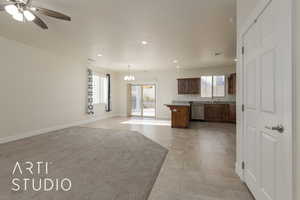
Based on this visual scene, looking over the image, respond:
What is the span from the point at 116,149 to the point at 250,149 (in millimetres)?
2689

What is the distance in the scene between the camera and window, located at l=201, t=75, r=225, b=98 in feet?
25.4

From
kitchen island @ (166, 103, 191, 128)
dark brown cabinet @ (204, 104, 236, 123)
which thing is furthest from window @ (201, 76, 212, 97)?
kitchen island @ (166, 103, 191, 128)

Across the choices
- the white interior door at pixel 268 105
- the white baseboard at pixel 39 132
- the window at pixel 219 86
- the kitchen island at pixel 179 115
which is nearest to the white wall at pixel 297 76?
the white interior door at pixel 268 105

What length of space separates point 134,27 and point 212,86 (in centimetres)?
595

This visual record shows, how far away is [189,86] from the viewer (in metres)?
8.09

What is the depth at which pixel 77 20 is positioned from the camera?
302 centimetres

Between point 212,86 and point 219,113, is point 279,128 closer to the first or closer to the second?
point 219,113

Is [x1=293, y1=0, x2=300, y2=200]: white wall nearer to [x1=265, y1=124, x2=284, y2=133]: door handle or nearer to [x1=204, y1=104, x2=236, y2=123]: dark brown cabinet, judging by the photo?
[x1=265, y1=124, x2=284, y2=133]: door handle

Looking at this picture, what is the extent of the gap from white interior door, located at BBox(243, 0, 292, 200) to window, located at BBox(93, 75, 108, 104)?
7.10 m

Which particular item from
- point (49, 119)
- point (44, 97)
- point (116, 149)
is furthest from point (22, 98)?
point (116, 149)

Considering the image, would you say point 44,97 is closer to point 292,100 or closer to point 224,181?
point 224,181

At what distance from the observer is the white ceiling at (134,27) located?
254 cm

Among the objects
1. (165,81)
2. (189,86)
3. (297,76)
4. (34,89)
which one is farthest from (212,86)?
(34,89)

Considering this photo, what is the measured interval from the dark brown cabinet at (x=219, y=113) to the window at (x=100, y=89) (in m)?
5.58
